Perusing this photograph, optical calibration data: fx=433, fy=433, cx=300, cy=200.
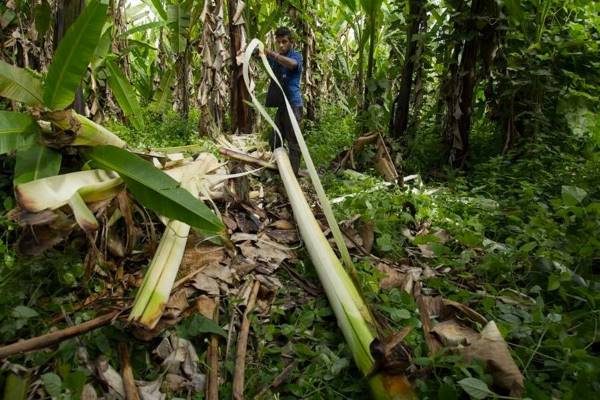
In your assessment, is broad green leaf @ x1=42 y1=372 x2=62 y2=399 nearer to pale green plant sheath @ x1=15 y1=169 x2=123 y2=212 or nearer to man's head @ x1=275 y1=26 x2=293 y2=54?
pale green plant sheath @ x1=15 y1=169 x2=123 y2=212

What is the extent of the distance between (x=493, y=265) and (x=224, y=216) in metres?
1.38

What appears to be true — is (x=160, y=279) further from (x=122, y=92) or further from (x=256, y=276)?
(x=122, y=92)

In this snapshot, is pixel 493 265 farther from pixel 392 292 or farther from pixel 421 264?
pixel 392 292

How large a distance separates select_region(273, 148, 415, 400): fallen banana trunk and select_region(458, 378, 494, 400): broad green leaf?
0.51ft

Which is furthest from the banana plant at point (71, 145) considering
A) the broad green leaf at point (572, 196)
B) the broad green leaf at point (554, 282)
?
the broad green leaf at point (572, 196)

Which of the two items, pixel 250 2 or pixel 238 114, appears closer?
pixel 238 114

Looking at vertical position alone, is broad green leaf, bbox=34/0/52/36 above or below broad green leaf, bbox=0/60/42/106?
above

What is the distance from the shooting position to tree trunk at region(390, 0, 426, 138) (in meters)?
4.50

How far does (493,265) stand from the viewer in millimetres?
1976

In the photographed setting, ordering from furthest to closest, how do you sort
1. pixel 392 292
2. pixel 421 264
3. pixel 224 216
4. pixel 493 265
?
pixel 224 216 < pixel 421 264 < pixel 493 265 < pixel 392 292

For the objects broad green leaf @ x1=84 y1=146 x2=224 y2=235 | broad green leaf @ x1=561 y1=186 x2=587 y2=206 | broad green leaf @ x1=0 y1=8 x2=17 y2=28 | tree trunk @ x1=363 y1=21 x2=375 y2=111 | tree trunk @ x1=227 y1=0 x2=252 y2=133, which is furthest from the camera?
tree trunk @ x1=363 y1=21 x2=375 y2=111

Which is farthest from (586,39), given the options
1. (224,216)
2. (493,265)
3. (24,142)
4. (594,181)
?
(24,142)

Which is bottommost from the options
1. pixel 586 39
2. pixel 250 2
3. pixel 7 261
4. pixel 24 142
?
pixel 7 261

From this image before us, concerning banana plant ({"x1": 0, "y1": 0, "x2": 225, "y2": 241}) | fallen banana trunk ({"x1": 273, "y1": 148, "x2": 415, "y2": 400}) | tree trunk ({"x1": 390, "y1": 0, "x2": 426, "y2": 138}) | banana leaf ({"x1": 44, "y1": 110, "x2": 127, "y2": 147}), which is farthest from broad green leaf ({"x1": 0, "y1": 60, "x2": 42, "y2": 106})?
tree trunk ({"x1": 390, "y1": 0, "x2": 426, "y2": 138})
